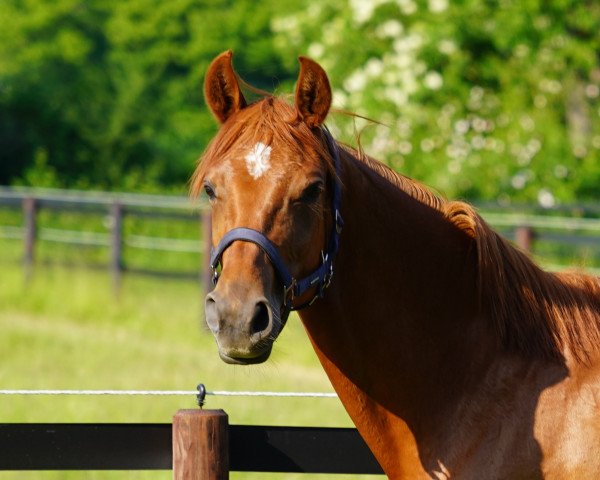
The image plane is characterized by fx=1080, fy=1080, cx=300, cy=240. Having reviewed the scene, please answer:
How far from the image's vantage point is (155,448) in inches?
151

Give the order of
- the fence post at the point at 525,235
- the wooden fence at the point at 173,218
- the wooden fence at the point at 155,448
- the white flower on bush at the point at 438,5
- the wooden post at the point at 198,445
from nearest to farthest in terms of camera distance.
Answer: the wooden post at the point at 198,445, the wooden fence at the point at 155,448, the fence post at the point at 525,235, the wooden fence at the point at 173,218, the white flower on bush at the point at 438,5

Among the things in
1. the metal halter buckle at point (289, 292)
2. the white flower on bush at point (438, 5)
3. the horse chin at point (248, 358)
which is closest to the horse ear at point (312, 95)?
the metal halter buckle at point (289, 292)

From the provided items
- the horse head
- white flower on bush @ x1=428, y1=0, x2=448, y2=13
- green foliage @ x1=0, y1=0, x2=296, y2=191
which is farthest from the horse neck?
green foliage @ x1=0, y1=0, x2=296, y2=191

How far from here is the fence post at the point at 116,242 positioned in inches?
536

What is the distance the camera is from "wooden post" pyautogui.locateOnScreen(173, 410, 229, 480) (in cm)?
349

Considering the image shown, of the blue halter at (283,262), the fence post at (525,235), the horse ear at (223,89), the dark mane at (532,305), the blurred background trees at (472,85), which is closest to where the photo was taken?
the blue halter at (283,262)

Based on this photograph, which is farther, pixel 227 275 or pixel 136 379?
pixel 136 379

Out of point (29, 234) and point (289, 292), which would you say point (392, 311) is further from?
point (29, 234)

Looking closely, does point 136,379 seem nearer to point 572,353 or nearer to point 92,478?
point 92,478

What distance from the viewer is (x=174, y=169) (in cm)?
2602

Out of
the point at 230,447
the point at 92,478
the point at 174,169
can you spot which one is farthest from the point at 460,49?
the point at 174,169

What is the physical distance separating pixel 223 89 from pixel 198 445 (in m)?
1.15

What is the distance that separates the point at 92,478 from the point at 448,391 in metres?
3.41

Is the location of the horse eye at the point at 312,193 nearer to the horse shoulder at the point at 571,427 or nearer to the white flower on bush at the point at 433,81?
the horse shoulder at the point at 571,427
